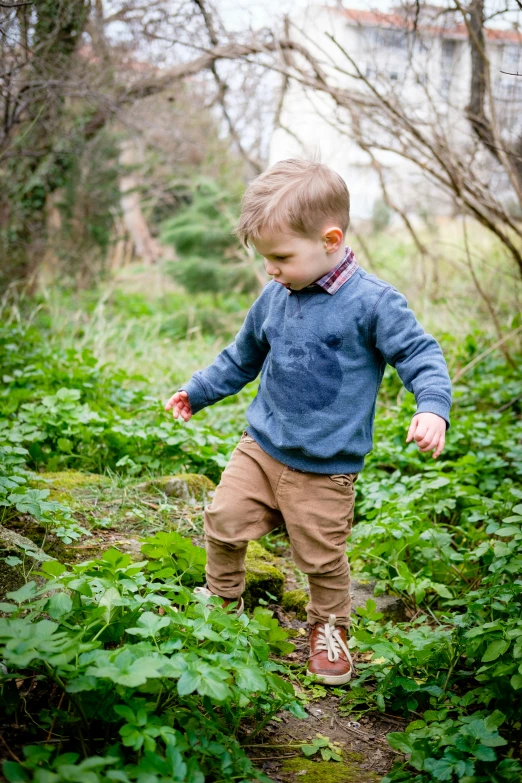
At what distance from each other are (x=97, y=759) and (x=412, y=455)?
2.55 metres

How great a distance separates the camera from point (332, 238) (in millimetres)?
2223

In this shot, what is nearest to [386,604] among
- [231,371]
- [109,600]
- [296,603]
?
[296,603]

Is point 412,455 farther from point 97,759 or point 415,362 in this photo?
point 97,759

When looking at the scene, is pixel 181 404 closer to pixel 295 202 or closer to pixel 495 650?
pixel 295 202

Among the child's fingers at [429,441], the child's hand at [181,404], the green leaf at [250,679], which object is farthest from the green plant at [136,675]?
the child's hand at [181,404]

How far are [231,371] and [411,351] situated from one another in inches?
28.4

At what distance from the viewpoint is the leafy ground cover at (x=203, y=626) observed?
1.52 meters

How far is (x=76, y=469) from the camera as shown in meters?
3.48

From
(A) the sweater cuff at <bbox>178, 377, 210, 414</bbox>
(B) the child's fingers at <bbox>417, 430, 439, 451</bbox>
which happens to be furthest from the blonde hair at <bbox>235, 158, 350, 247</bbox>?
(B) the child's fingers at <bbox>417, 430, 439, 451</bbox>

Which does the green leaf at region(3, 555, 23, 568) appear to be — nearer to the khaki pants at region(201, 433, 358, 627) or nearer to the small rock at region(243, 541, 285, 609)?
the khaki pants at region(201, 433, 358, 627)

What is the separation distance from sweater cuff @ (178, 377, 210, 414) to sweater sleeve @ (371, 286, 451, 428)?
0.68 meters

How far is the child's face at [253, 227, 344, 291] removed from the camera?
7.14ft

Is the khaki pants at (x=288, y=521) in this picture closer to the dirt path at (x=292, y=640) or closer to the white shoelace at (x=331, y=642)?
the white shoelace at (x=331, y=642)

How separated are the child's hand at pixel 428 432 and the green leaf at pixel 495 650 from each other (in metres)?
0.52
